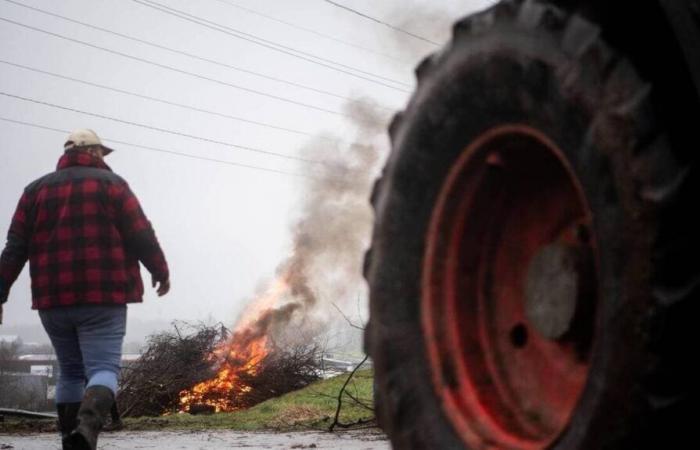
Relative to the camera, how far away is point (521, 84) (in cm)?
197

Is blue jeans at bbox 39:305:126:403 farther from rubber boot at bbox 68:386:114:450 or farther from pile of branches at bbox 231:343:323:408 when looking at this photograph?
pile of branches at bbox 231:343:323:408

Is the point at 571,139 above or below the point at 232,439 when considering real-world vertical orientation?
above

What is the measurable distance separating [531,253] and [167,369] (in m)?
15.4

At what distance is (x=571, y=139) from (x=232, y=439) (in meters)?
6.09

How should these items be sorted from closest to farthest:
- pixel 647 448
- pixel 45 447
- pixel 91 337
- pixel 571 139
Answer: pixel 647 448 → pixel 571 139 → pixel 91 337 → pixel 45 447

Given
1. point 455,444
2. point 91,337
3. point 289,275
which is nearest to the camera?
point 455,444

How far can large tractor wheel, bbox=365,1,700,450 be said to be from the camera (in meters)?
1.61

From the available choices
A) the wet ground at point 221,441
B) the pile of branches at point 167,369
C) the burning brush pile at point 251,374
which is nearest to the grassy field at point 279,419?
the wet ground at point 221,441

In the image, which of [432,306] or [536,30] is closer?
[536,30]

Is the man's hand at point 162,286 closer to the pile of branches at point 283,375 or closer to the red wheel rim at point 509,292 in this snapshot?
the red wheel rim at point 509,292

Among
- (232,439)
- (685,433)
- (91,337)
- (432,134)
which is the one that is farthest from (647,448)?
(232,439)

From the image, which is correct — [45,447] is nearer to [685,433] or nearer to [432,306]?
[432,306]

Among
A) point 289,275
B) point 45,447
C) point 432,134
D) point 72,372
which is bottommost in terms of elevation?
point 45,447

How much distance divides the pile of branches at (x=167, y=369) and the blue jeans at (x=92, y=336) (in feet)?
29.9
